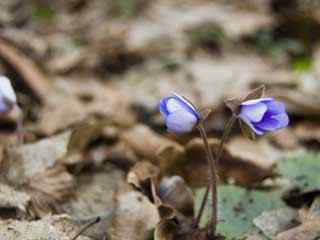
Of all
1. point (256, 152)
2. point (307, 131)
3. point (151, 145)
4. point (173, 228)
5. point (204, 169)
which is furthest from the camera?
point (307, 131)

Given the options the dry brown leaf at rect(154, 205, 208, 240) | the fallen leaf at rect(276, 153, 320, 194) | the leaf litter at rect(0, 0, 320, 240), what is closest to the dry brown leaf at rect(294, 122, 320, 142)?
the leaf litter at rect(0, 0, 320, 240)

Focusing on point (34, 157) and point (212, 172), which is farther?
point (34, 157)

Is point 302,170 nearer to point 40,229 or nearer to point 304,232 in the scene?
point 304,232

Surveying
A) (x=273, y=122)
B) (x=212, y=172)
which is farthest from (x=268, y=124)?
(x=212, y=172)

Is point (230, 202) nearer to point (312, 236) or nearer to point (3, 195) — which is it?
point (312, 236)

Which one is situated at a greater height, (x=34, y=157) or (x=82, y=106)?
(x=34, y=157)
